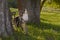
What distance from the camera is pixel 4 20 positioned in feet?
29.7

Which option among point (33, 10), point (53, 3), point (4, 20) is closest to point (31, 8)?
point (33, 10)

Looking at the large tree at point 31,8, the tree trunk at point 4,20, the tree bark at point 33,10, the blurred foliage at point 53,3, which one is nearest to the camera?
the tree trunk at point 4,20

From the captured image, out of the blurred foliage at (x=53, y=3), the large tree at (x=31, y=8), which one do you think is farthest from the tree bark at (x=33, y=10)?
the blurred foliage at (x=53, y=3)

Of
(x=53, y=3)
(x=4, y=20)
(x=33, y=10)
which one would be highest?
(x=4, y=20)

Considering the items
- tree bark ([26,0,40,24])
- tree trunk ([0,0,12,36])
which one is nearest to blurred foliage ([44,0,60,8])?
tree bark ([26,0,40,24])

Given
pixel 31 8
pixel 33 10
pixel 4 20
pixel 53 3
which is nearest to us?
pixel 4 20

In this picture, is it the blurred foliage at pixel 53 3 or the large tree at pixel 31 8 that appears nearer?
the large tree at pixel 31 8

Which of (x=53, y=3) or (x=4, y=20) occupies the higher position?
(x=4, y=20)

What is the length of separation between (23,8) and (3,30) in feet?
12.3

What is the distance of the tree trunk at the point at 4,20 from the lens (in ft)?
29.4

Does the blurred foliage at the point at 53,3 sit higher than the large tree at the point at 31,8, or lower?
lower

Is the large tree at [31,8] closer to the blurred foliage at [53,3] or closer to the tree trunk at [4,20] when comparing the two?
the tree trunk at [4,20]

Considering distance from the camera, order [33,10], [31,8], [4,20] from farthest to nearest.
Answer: [33,10], [31,8], [4,20]

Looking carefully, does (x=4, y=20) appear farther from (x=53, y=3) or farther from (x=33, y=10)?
(x=53, y=3)
